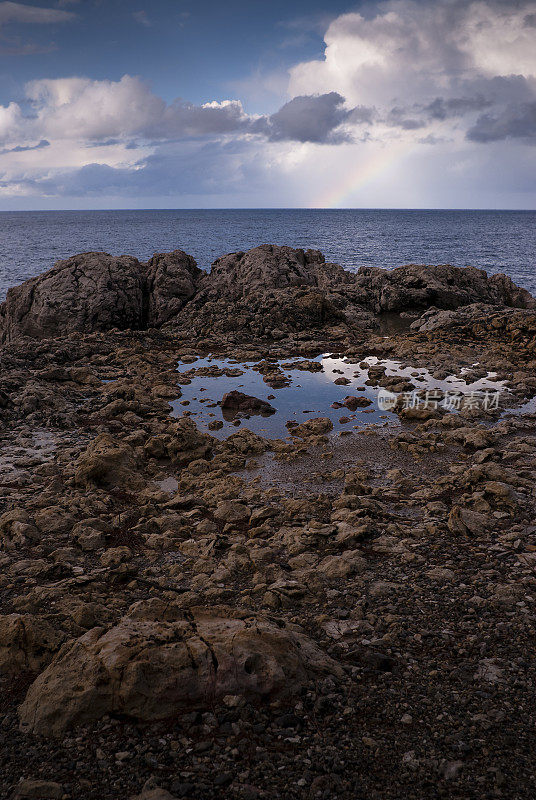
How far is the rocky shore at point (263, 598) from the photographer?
174 inches

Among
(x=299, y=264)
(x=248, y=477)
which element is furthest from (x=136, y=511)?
(x=299, y=264)

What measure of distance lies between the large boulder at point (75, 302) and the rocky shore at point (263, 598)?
943 cm

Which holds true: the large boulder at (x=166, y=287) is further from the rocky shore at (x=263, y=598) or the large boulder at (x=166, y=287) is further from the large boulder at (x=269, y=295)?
the rocky shore at (x=263, y=598)

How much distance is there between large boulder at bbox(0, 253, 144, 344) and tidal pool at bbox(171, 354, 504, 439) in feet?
27.3

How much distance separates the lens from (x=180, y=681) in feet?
Answer: 16.3

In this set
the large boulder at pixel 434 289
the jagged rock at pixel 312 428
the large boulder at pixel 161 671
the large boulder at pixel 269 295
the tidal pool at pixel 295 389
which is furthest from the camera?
the large boulder at pixel 434 289

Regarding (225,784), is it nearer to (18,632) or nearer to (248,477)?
(18,632)

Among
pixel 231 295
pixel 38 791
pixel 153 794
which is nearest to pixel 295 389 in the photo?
pixel 231 295

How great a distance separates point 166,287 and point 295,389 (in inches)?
583

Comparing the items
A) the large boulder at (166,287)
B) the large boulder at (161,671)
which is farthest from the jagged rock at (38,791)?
the large boulder at (166,287)

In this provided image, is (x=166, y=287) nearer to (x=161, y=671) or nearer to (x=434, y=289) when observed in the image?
(x=434, y=289)

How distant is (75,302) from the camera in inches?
1048

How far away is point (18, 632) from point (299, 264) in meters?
28.7

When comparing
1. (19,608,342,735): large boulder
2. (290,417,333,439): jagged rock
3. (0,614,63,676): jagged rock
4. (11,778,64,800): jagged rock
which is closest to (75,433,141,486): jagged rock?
(290,417,333,439): jagged rock
